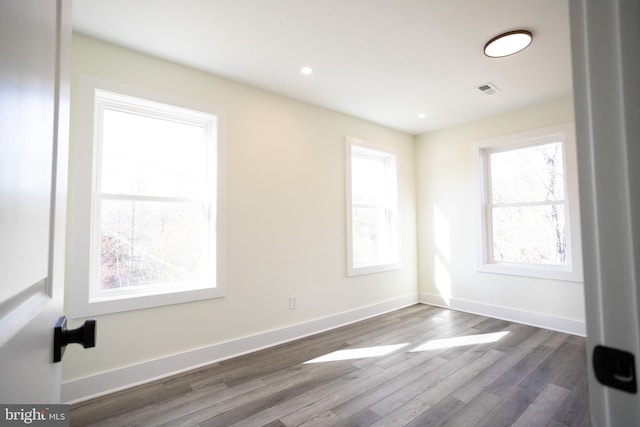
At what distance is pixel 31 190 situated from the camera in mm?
473

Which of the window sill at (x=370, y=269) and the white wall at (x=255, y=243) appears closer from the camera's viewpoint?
the white wall at (x=255, y=243)

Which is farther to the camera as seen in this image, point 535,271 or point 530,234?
point 530,234

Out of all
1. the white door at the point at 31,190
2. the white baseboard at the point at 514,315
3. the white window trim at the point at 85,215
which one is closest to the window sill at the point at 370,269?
the white baseboard at the point at 514,315

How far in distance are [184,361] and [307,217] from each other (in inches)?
69.4

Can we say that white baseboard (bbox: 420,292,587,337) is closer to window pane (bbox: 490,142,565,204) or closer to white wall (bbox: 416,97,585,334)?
white wall (bbox: 416,97,585,334)

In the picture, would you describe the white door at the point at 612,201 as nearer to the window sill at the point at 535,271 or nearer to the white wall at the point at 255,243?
→ the white wall at the point at 255,243

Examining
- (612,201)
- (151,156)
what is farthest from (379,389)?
(151,156)

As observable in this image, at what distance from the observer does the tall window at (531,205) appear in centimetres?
326

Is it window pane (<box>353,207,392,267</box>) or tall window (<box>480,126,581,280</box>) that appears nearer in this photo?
tall window (<box>480,126,581,280</box>)

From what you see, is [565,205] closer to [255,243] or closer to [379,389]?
[379,389]

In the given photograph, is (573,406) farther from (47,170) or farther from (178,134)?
(178,134)

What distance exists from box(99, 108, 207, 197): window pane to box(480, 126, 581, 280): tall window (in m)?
3.58

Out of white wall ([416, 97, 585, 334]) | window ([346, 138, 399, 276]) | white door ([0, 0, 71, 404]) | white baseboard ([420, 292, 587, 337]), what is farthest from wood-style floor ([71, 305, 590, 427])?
white door ([0, 0, 71, 404])

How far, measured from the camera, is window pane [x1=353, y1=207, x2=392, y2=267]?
3.88 m
